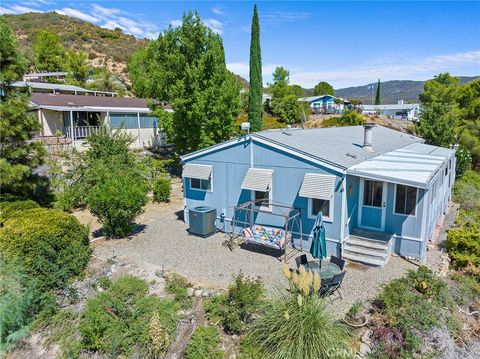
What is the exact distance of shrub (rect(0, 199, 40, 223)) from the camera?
11.6m

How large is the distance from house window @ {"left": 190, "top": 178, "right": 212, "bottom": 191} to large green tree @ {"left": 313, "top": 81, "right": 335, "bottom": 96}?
78.0 m

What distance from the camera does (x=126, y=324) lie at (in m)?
8.55

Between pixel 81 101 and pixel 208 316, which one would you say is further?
pixel 81 101

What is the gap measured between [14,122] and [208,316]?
1096cm

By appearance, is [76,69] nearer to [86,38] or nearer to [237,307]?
[86,38]

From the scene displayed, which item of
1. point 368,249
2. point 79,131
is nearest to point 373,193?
point 368,249

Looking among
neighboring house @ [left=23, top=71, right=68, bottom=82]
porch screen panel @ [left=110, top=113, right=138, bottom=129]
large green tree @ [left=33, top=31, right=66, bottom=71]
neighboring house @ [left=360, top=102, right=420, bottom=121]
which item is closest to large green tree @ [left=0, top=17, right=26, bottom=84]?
porch screen panel @ [left=110, top=113, right=138, bottom=129]

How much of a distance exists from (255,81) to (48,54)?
36.6m

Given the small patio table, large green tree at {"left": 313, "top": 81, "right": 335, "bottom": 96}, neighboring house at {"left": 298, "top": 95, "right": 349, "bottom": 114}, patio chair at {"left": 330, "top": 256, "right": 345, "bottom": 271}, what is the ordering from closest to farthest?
the small patio table → patio chair at {"left": 330, "top": 256, "right": 345, "bottom": 271} → neighboring house at {"left": 298, "top": 95, "right": 349, "bottom": 114} → large green tree at {"left": 313, "top": 81, "right": 335, "bottom": 96}

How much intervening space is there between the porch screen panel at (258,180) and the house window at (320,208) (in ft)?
5.72

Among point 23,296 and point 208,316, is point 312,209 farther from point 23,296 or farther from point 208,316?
point 23,296

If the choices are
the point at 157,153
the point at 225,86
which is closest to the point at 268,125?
the point at 157,153

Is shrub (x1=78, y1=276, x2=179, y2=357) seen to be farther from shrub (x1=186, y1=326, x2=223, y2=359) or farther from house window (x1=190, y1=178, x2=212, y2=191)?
house window (x1=190, y1=178, x2=212, y2=191)

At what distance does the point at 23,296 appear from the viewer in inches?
355
